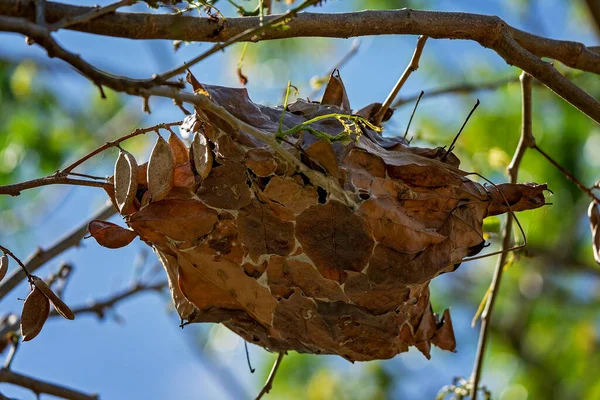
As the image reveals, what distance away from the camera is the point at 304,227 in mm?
1625

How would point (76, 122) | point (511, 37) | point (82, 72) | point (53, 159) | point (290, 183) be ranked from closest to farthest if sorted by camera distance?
point (82, 72)
point (290, 183)
point (511, 37)
point (53, 159)
point (76, 122)

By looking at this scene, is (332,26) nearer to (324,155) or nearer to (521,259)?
(324,155)

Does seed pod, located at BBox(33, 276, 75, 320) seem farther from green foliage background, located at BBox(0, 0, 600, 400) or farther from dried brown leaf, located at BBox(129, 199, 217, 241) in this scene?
green foliage background, located at BBox(0, 0, 600, 400)

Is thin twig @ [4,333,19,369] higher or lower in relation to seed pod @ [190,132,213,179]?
lower

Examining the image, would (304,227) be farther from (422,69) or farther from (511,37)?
(422,69)

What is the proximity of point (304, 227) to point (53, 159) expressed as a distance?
390cm

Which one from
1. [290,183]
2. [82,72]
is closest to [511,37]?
[290,183]

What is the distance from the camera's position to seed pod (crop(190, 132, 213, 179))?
1.59m

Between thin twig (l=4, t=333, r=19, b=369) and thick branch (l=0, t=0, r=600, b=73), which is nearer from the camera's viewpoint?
thick branch (l=0, t=0, r=600, b=73)

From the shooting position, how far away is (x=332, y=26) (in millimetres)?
1596

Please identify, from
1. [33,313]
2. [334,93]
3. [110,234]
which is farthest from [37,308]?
[334,93]

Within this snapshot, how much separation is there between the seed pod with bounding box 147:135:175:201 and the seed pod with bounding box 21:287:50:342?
1.15 feet

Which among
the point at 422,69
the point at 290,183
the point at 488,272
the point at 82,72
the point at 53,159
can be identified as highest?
the point at 422,69

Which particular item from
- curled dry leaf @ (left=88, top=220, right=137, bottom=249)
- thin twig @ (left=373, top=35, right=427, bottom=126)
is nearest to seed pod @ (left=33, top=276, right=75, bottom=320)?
curled dry leaf @ (left=88, top=220, right=137, bottom=249)
